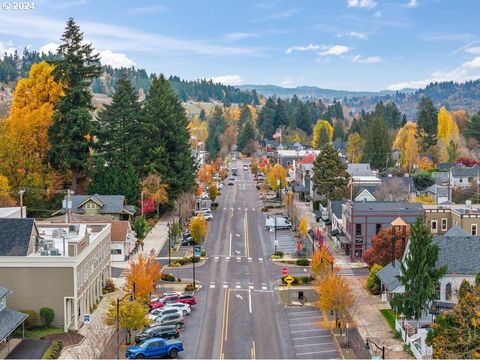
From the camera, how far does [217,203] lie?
121 meters

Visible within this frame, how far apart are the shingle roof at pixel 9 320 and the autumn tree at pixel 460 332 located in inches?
1071

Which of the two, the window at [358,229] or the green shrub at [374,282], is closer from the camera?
the green shrub at [374,282]

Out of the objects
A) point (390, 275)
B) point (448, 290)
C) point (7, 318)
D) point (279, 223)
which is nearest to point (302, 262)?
point (390, 275)

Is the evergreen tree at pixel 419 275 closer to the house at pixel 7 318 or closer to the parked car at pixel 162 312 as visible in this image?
the parked car at pixel 162 312

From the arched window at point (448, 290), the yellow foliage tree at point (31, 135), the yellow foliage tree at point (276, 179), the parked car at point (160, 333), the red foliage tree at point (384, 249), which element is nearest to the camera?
the parked car at point (160, 333)

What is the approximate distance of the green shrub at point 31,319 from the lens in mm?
50156

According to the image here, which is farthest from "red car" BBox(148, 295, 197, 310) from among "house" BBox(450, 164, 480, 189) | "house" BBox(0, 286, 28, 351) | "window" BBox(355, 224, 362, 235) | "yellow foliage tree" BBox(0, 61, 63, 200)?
"house" BBox(450, 164, 480, 189)

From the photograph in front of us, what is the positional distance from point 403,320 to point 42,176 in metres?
59.8

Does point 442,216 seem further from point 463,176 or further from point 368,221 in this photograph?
point 463,176

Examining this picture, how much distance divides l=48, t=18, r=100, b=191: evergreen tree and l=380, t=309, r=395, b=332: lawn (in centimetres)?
5170

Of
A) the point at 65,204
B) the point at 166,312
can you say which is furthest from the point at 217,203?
the point at 166,312

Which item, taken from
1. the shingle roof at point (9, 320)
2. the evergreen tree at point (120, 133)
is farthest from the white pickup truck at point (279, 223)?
the shingle roof at point (9, 320)

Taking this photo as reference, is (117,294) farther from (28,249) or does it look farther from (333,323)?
(333,323)

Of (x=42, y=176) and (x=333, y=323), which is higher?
(x=42, y=176)
